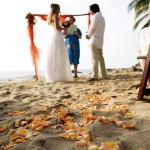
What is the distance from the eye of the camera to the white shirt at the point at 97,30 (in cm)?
646

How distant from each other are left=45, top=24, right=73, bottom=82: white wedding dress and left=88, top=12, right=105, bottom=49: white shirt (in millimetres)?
811

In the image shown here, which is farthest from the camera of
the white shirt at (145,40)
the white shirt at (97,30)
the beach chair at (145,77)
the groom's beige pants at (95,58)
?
the groom's beige pants at (95,58)

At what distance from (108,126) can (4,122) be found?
1.04 metres

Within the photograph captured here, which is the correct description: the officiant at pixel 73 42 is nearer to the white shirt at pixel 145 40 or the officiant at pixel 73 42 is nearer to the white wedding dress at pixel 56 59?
the white wedding dress at pixel 56 59

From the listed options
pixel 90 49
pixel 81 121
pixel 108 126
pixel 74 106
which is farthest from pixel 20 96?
pixel 90 49

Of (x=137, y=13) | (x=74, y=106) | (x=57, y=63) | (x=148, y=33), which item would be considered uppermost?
(x=137, y=13)

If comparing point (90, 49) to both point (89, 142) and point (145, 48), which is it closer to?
point (145, 48)

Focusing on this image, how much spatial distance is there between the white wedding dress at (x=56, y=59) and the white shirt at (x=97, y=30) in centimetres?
81

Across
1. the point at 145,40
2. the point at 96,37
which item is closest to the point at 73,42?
the point at 96,37

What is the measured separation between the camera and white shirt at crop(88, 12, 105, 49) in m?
6.46

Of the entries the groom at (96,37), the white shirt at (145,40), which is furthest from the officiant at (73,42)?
the white shirt at (145,40)

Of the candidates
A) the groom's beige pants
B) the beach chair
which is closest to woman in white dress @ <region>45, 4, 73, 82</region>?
the groom's beige pants

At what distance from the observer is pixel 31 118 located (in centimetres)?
245

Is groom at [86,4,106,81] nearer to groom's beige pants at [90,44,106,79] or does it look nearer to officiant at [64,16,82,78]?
groom's beige pants at [90,44,106,79]
